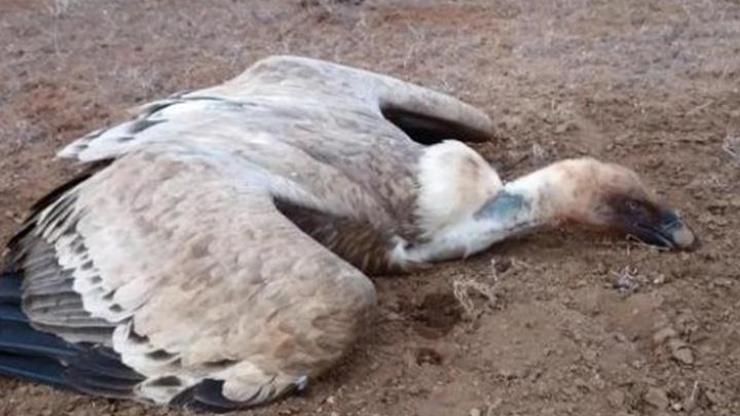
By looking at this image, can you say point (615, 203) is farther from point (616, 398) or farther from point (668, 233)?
point (616, 398)

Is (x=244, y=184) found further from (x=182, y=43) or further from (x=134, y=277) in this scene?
(x=182, y=43)

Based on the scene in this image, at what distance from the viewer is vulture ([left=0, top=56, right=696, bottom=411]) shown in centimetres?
416

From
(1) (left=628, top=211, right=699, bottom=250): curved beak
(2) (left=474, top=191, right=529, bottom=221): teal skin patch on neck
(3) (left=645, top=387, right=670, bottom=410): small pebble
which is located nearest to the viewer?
(3) (left=645, top=387, right=670, bottom=410): small pebble

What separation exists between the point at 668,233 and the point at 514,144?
4.43ft

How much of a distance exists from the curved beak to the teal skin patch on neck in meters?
0.49

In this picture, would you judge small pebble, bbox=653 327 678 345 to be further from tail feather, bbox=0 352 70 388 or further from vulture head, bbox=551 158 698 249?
tail feather, bbox=0 352 70 388

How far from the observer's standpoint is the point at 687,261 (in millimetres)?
5121

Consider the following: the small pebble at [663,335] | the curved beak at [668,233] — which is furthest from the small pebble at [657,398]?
the curved beak at [668,233]

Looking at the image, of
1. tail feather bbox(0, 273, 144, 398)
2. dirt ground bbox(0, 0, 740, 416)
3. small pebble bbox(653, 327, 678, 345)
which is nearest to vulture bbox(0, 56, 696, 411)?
tail feather bbox(0, 273, 144, 398)

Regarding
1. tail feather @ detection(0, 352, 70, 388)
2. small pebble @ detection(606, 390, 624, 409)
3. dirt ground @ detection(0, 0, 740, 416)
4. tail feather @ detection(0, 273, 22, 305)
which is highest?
tail feather @ detection(0, 273, 22, 305)

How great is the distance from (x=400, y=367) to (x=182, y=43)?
440 centimetres

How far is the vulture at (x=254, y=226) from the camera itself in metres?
4.16

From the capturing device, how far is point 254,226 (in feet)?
14.3

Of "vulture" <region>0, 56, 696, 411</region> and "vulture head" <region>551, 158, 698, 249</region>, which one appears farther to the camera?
"vulture head" <region>551, 158, 698, 249</region>
